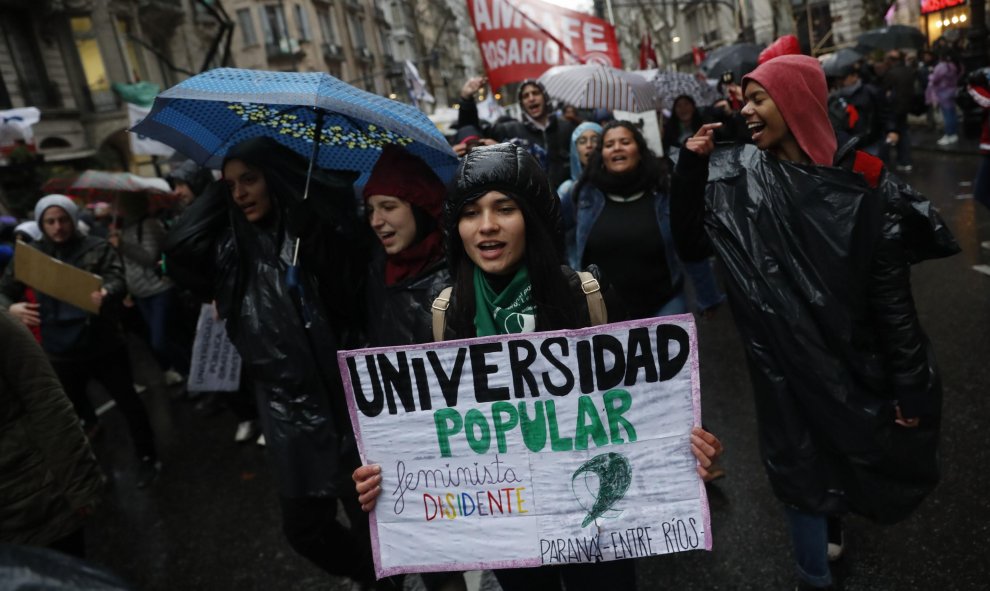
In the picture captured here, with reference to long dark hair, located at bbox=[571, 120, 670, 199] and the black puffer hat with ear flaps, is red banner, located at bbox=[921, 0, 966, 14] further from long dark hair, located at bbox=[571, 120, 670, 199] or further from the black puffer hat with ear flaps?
the black puffer hat with ear flaps

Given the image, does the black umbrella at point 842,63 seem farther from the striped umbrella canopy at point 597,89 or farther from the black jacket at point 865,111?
the striped umbrella canopy at point 597,89

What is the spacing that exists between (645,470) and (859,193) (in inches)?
42.0

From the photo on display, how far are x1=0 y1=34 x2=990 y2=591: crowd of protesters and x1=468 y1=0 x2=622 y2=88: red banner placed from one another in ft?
14.7

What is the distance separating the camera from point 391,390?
176 cm

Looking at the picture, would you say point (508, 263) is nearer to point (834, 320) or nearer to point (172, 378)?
point (834, 320)

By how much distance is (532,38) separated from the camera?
721cm

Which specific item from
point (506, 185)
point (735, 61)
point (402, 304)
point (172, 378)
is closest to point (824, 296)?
point (506, 185)

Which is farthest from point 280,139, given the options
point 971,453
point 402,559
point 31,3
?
point 31,3

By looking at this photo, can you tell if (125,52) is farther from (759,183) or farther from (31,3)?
(759,183)

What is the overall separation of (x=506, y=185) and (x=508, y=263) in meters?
0.22

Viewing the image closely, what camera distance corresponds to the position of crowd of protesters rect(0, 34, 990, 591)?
1923mm

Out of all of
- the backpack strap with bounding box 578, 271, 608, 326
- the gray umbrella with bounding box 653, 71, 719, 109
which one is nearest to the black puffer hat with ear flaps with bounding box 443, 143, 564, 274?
the backpack strap with bounding box 578, 271, 608, 326

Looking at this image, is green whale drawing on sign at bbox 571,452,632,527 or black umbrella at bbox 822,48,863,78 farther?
black umbrella at bbox 822,48,863,78

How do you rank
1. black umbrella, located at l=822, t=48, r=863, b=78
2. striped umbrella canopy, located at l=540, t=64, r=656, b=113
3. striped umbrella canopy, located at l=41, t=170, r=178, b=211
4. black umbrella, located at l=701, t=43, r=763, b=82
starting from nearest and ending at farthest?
striped umbrella canopy, located at l=41, t=170, r=178, b=211 → striped umbrella canopy, located at l=540, t=64, r=656, b=113 → black umbrella, located at l=701, t=43, r=763, b=82 → black umbrella, located at l=822, t=48, r=863, b=78
